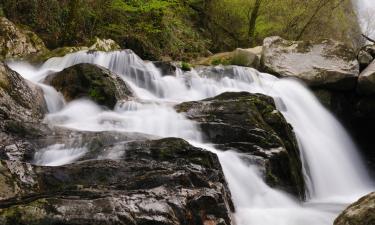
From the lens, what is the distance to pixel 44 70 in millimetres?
10391

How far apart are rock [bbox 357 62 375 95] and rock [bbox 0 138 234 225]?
720 centimetres

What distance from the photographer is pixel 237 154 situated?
7.00 m

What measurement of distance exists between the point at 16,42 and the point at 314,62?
26.0 feet

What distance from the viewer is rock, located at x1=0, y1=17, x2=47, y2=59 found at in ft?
36.1

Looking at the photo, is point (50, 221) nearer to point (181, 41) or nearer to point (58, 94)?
point (58, 94)

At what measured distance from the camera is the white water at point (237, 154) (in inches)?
248

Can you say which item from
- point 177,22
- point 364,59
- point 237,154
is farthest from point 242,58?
point 237,154

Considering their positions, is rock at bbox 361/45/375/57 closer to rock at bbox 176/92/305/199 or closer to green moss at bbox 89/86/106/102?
rock at bbox 176/92/305/199

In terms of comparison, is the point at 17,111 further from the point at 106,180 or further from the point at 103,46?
the point at 103,46

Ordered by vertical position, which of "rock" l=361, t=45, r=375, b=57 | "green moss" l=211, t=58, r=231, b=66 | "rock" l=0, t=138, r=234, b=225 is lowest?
"rock" l=0, t=138, r=234, b=225

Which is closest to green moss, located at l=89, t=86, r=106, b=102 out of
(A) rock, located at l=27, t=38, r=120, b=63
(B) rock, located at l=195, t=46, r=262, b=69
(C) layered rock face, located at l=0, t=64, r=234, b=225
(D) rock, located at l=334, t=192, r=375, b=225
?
(C) layered rock face, located at l=0, t=64, r=234, b=225

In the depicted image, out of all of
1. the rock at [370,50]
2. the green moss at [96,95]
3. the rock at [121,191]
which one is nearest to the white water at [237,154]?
the green moss at [96,95]

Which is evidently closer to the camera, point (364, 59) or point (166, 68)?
point (166, 68)

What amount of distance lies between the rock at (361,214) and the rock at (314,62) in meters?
7.99
